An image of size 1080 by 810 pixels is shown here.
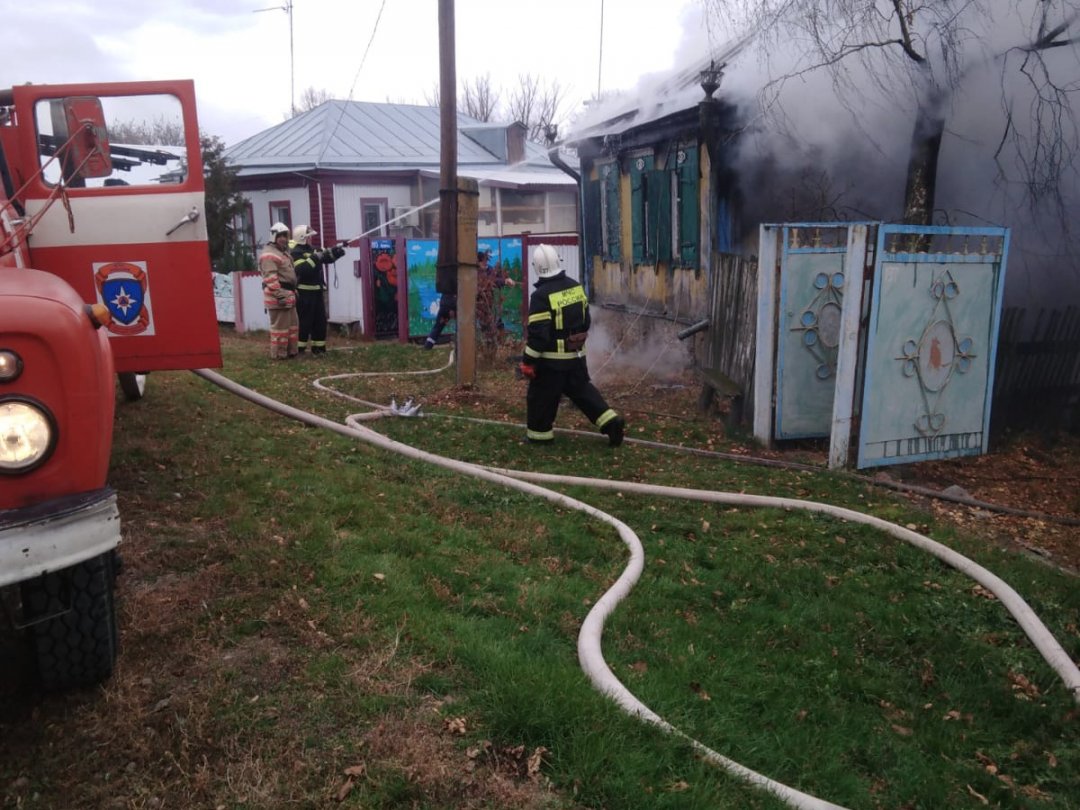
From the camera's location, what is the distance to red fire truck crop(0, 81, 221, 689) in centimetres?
255

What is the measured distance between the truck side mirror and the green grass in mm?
1850

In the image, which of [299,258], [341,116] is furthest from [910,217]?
[341,116]

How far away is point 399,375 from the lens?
11.0 metres

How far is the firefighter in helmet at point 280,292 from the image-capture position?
1209cm

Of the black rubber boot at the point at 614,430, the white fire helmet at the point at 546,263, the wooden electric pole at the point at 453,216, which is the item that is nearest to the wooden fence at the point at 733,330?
the black rubber boot at the point at 614,430

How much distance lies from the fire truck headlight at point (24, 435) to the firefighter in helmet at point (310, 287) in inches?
401

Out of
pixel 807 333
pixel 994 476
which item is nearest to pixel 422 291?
pixel 807 333

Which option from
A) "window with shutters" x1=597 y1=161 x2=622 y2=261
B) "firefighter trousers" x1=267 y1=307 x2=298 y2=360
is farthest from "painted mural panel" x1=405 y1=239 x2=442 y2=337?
"window with shutters" x1=597 y1=161 x2=622 y2=261

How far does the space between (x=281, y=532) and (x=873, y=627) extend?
3037mm

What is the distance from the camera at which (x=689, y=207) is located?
10641 millimetres

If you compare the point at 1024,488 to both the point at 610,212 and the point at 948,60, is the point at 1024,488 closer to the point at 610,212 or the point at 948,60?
the point at 948,60

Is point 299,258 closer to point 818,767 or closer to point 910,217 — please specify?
point 910,217

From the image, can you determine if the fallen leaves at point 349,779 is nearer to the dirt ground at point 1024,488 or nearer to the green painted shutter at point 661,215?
the dirt ground at point 1024,488

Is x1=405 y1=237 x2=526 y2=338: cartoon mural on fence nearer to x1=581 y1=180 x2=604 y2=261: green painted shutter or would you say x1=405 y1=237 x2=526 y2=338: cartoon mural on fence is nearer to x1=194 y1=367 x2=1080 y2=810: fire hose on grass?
x1=581 y1=180 x2=604 y2=261: green painted shutter
